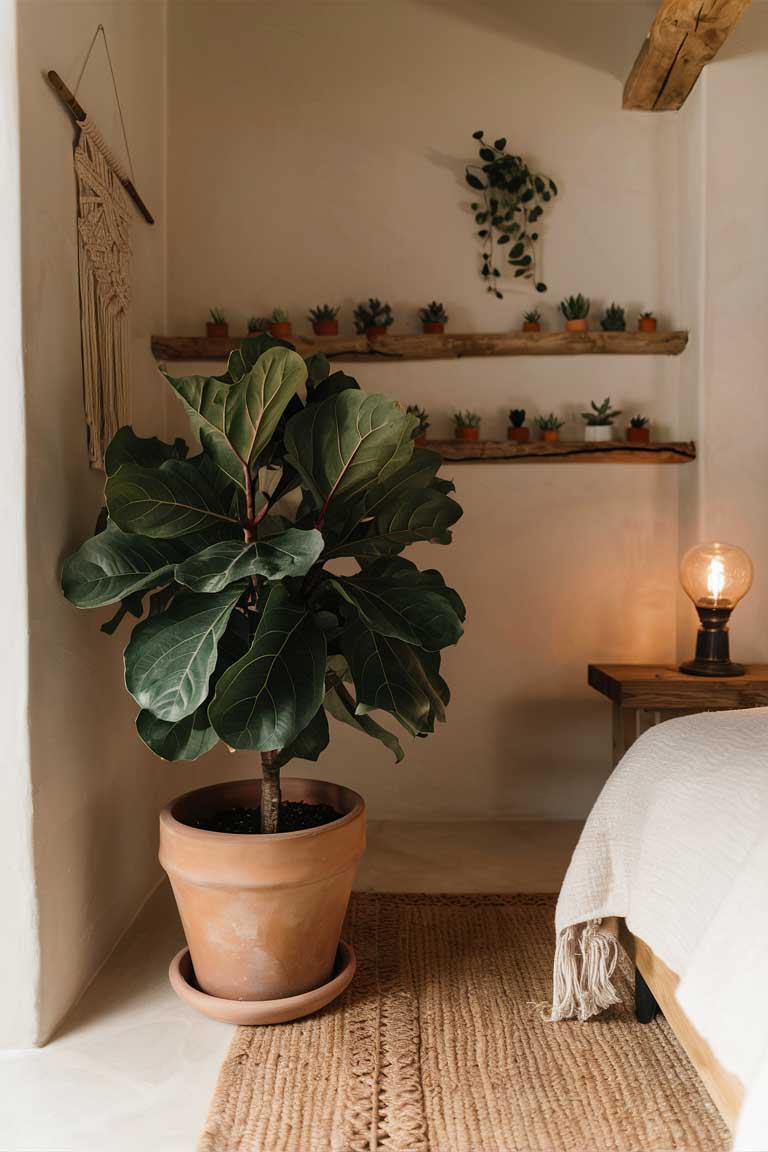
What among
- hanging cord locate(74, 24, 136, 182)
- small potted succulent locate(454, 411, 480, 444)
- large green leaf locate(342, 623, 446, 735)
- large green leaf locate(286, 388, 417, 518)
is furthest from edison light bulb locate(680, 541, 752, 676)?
hanging cord locate(74, 24, 136, 182)

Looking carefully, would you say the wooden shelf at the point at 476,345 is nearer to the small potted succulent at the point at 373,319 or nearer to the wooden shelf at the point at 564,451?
the small potted succulent at the point at 373,319

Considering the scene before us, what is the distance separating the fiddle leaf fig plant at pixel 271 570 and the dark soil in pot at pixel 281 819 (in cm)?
7

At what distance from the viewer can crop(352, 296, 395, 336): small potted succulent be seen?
2.85 meters

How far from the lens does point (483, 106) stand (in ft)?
9.55

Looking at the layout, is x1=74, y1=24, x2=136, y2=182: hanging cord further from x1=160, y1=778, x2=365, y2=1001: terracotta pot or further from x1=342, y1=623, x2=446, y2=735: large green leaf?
x1=160, y1=778, x2=365, y2=1001: terracotta pot

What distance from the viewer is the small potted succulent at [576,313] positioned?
9.34ft

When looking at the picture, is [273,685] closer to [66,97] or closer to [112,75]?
[66,97]

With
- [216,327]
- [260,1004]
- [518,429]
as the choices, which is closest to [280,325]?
[216,327]

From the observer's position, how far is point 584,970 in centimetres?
163

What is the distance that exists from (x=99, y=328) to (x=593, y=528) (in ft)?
5.50

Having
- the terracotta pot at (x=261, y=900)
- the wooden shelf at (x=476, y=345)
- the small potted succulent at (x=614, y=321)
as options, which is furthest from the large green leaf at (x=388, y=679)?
the small potted succulent at (x=614, y=321)

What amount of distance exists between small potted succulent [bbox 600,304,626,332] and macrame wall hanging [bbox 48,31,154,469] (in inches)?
58.6

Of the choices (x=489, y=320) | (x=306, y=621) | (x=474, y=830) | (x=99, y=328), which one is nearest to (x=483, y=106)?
(x=489, y=320)

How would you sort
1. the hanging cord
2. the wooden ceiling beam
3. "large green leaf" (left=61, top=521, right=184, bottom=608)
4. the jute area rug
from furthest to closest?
the wooden ceiling beam → the hanging cord → "large green leaf" (left=61, top=521, right=184, bottom=608) → the jute area rug
